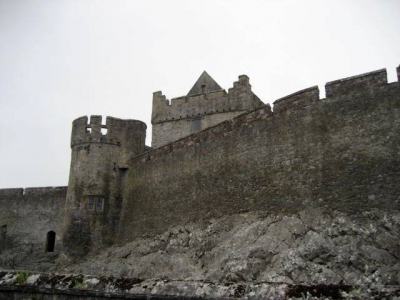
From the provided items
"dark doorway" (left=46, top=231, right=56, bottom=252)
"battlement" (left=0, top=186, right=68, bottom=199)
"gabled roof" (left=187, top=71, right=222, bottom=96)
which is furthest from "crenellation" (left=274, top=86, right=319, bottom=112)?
"dark doorway" (left=46, top=231, right=56, bottom=252)

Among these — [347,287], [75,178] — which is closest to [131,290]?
[347,287]

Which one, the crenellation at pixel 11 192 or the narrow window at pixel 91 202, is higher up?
the crenellation at pixel 11 192

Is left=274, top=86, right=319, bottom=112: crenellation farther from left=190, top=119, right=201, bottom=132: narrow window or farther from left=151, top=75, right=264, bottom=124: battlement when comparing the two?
left=190, top=119, right=201, bottom=132: narrow window

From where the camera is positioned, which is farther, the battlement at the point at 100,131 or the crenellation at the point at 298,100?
the battlement at the point at 100,131

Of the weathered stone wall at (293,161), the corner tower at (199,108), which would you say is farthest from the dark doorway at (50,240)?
the weathered stone wall at (293,161)

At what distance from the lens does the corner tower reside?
881 inches

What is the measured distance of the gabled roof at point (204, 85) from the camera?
2519 cm

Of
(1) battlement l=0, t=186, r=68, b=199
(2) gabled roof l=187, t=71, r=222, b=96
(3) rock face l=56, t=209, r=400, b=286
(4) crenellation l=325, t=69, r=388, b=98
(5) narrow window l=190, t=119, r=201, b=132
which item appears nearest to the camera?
(3) rock face l=56, t=209, r=400, b=286

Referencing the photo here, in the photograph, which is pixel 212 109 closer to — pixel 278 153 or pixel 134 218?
pixel 134 218

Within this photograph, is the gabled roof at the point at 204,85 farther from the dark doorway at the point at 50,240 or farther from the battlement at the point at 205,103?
the dark doorway at the point at 50,240

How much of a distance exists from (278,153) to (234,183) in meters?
2.01

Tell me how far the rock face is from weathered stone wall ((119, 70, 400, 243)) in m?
0.42

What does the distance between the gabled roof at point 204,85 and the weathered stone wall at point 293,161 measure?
7.97m

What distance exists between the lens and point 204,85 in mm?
25391
